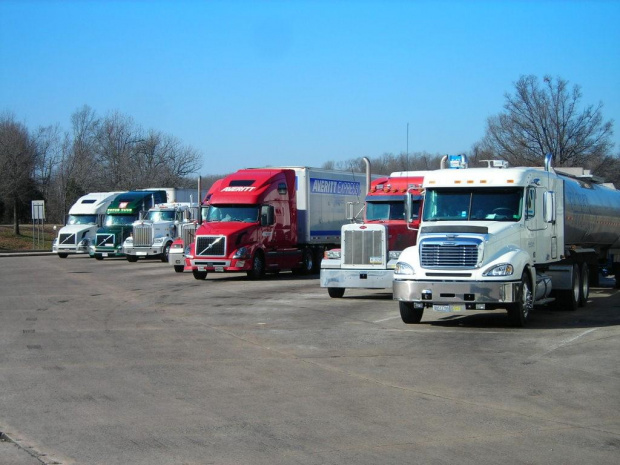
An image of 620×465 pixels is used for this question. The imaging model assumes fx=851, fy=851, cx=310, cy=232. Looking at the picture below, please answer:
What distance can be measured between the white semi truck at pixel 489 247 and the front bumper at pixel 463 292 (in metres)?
0.02

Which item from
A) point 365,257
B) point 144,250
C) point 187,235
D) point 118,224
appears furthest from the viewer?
point 118,224

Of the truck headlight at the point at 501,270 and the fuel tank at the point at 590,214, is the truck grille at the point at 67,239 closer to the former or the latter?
the fuel tank at the point at 590,214

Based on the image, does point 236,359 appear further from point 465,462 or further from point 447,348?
point 465,462

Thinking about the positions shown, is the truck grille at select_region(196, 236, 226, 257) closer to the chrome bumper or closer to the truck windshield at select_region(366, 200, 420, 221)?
the truck windshield at select_region(366, 200, 420, 221)

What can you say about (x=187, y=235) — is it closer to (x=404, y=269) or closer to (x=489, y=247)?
(x=404, y=269)

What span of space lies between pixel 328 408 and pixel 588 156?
43.8 meters

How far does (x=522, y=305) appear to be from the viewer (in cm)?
1594

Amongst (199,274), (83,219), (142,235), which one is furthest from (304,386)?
(83,219)

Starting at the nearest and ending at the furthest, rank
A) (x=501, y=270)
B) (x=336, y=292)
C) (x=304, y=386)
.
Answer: (x=304, y=386) < (x=501, y=270) < (x=336, y=292)

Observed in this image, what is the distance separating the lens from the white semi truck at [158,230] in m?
40.4

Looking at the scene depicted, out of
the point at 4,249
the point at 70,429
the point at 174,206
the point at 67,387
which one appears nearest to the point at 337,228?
the point at 174,206

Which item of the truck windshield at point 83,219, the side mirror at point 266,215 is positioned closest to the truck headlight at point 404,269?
the side mirror at point 266,215

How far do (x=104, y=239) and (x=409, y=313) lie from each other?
99.5ft

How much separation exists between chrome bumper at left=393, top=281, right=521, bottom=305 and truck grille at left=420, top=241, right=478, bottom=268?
363mm
